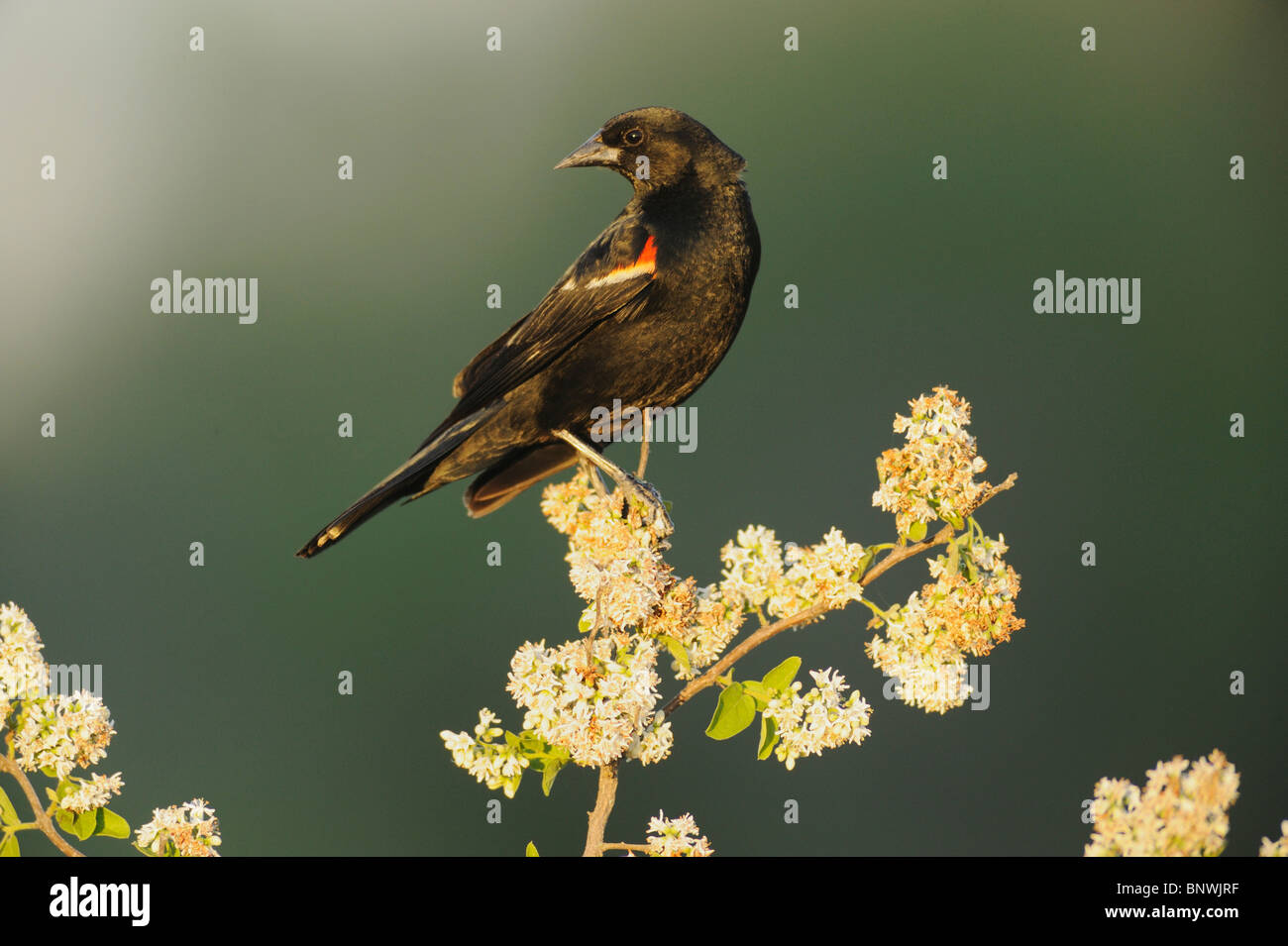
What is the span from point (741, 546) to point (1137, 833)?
2.60 ft

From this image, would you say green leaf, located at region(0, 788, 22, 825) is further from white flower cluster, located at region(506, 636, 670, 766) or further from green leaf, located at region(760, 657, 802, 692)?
green leaf, located at region(760, 657, 802, 692)

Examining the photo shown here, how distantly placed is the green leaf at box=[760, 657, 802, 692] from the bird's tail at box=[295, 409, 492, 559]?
3.44 feet

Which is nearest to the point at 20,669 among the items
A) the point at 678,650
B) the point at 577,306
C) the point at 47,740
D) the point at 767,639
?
the point at 47,740

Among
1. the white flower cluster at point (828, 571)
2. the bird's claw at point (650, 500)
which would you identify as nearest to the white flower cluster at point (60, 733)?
the bird's claw at point (650, 500)

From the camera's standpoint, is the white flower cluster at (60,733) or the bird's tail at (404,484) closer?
the white flower cluster at (60,733)

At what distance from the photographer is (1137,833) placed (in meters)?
1.03

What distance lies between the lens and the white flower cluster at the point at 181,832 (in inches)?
56.9

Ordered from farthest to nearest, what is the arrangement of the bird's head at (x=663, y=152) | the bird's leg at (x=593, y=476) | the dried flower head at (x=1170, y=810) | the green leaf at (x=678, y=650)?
1. the bird's head at (x=663, y=152)
2. the bird's leg at (x=593, y=476)
3. the green leaf at (x=678, y=650)
4. the dried flower head at (x=1170, y=810)

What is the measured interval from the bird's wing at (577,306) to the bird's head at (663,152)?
0.47 feet

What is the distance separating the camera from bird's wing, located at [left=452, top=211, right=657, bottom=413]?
246cm

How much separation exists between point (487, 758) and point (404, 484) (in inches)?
41.8

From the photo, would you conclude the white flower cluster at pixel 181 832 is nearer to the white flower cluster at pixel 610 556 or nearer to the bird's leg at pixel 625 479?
the white flower cluster at pixel 610 556

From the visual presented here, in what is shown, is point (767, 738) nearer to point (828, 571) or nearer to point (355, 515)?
point (828, 571)

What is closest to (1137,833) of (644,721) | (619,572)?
(644,721)
